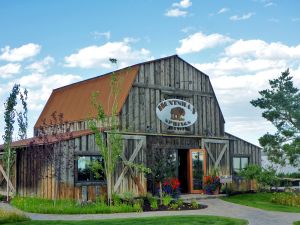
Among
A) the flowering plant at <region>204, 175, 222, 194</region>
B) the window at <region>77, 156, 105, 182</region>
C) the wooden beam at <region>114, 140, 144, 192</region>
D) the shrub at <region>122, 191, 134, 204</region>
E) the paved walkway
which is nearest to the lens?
the paved walkway

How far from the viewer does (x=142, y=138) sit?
78.7 ft

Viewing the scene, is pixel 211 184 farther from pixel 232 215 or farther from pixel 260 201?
pixel 232 215

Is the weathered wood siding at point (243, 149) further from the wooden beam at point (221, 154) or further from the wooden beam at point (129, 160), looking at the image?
the wooden beam at point (129, 160)

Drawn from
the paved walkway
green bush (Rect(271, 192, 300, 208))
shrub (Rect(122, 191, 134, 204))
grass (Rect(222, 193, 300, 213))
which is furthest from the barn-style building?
green bush (Rect(271, 192, 300, 208))

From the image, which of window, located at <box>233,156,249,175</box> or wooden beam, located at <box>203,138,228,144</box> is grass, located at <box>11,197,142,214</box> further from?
window, located at <box>233,156,249,175</box>

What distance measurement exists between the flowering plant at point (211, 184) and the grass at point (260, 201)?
0.92 m

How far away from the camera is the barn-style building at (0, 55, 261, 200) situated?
21.8 meters

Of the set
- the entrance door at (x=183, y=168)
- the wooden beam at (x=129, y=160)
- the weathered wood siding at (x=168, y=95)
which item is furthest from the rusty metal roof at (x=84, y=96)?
the entrance door at (x=183, y=168)

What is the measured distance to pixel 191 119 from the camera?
86.7 ft

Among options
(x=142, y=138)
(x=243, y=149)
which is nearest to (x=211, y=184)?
(x=142, y=138)

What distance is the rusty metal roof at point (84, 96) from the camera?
80.3ft

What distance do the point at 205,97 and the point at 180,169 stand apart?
176 inches

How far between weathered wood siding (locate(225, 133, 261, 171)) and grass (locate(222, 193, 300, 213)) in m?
3.53

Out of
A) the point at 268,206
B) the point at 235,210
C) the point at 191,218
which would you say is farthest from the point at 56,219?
the point at 268,206
